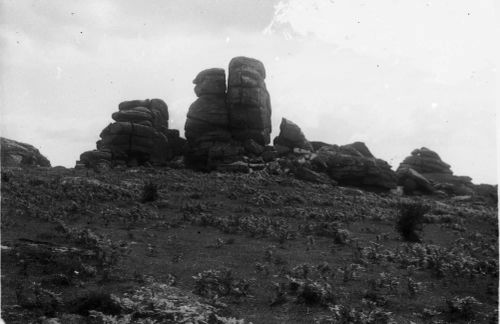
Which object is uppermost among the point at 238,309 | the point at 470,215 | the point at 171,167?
the point at 171,167

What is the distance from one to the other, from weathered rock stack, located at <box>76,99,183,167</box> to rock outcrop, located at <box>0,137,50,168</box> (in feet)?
23.0

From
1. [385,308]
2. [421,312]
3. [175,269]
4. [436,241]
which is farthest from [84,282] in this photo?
[436,241]

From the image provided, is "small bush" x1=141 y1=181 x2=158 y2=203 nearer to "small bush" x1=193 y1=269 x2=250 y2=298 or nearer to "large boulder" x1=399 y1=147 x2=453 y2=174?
"small bush" x1=193 y1=269 x2=250 y2=298

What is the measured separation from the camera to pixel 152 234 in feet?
62.7

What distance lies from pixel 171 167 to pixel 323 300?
4310cm

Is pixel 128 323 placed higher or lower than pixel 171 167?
lower

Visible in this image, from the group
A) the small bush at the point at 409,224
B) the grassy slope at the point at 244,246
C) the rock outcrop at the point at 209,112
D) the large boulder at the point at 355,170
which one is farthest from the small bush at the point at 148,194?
the rock outcrop at the point at 209,112

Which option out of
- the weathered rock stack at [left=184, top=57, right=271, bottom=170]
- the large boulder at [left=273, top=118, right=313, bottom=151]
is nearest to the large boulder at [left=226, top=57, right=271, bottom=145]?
the weathered rock stack at [left=184, top=57, right=271, bottom=170]

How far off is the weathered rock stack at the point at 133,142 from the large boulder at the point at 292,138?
14897 millimetres

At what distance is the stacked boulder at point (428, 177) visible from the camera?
55.1m

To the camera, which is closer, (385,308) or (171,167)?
(385,308)

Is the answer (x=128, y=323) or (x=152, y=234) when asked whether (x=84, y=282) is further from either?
(x=152, y=234)

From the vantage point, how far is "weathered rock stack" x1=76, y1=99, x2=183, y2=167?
51375mm

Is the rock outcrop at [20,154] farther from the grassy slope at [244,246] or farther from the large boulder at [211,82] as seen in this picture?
the large boulder at [211,82]
